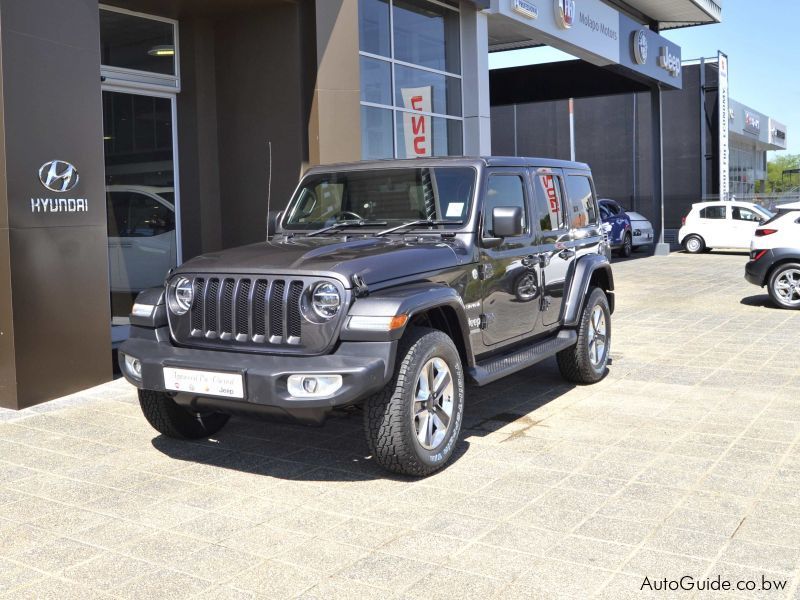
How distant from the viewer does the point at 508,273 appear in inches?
237

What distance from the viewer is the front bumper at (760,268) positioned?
1237 cm

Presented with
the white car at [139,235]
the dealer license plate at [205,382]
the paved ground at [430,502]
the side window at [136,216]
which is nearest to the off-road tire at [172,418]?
the paved ground at [430,502]

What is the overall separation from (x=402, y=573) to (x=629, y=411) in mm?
3298

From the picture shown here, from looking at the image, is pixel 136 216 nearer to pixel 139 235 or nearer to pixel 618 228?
pixel 139 235

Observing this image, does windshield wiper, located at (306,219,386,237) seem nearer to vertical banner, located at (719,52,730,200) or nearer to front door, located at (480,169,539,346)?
front door, located at (480,169,539,346)

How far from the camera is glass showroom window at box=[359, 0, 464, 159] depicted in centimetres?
1219

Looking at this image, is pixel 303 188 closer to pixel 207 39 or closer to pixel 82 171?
pixel 82 171

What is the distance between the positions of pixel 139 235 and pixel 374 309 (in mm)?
6684

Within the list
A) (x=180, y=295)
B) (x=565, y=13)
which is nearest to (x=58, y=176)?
A: (x=180, y=295)

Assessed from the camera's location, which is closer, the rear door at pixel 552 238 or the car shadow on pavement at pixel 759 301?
the rear door at pixel 552 238

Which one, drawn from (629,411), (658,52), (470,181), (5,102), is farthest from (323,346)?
(658,52)

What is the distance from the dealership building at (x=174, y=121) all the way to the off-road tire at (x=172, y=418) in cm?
183

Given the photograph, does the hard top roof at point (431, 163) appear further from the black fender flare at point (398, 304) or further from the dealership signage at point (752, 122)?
the dealership signage at point (752, 122)

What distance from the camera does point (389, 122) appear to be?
12578 mm
